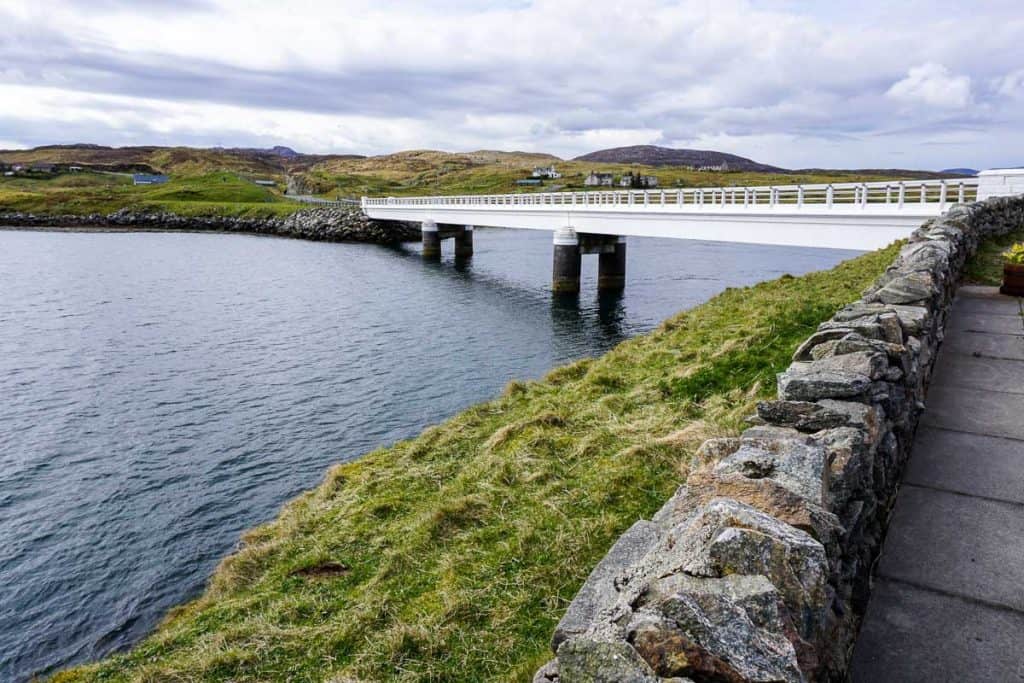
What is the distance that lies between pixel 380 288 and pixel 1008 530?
4602 cm

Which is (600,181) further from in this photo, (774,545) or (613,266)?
(774,545)

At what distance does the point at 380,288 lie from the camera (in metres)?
49.2

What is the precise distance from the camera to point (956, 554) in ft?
17.2

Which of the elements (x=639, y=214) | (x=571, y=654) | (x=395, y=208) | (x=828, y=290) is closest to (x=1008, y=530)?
(x=571, y=654)

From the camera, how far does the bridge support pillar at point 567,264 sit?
47906 millimetres

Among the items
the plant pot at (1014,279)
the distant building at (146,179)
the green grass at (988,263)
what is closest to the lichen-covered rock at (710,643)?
the plant pot at (1014,279)

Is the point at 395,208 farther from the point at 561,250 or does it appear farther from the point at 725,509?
the point at 725,509

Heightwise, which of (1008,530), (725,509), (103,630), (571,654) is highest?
(725,509)

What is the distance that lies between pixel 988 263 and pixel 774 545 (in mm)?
18469

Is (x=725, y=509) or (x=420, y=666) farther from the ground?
(x=725, y=509)

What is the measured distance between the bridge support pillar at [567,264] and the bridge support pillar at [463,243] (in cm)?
2294

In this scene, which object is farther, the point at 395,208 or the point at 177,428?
the point at 395,208

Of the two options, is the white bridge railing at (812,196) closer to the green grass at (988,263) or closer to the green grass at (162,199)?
the green grass at (988,263)

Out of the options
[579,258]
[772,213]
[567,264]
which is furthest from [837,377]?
[579,258]
